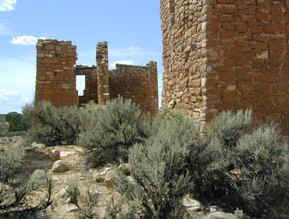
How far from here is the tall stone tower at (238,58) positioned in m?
4.98

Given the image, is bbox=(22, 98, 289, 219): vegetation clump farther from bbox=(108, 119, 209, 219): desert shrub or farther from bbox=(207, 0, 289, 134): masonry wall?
bbox=(207, 0, 289, 134): masonry wall

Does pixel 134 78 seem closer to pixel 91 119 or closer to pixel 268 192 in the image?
pixel 91 119

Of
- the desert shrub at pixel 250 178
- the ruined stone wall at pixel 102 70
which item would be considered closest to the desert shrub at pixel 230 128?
the desert shrub at pixel 250 178

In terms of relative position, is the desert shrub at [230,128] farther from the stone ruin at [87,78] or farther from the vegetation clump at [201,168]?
the stone ruin at [87,78]

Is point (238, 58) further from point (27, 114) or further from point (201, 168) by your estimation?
point (27, 114)

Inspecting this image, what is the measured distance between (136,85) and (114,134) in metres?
9.24

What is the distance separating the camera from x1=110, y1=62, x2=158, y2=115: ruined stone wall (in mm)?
14238

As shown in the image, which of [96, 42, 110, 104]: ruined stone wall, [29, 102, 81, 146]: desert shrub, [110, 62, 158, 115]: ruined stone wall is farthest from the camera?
[110, 62, 158, 115]: ruined stone wall

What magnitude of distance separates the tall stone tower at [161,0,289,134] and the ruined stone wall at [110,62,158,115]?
8.85m

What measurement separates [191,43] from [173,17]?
4.11 feet

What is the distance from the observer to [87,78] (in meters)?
13.8

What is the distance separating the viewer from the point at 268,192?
3584mm

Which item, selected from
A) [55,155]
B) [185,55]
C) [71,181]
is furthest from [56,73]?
[71,181]

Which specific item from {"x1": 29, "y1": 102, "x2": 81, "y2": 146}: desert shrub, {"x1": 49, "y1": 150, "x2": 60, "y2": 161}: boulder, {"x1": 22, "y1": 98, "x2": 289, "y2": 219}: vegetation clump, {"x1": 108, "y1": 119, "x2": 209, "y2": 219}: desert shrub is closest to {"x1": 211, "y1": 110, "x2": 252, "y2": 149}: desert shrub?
{"x1": 22, "y1": 98, "x2": 289, "y2": 219}: vegetation clump
